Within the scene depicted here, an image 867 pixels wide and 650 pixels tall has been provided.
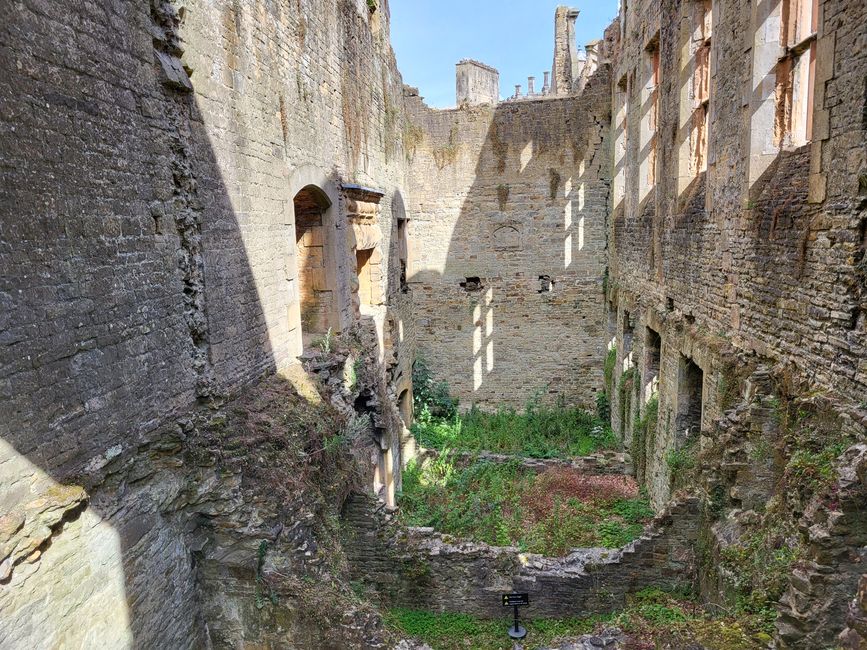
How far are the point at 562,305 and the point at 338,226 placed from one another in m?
6.93

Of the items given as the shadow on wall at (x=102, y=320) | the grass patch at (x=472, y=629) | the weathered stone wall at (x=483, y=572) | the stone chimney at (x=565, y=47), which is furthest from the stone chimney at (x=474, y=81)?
the grass patch at (x=472, y=629)

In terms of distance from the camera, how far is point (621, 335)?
1162 cm

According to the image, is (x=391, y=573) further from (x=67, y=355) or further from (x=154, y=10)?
(x=154, y=10)

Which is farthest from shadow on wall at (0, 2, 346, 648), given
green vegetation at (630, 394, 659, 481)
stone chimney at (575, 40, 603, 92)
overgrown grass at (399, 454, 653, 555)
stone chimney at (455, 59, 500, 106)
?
stone chimney at (455, 59, 500, 106)

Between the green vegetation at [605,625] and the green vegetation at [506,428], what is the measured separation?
4.78 m

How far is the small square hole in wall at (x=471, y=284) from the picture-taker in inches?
542

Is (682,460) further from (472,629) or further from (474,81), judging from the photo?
(474,81)

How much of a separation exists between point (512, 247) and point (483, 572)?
8.32 meters

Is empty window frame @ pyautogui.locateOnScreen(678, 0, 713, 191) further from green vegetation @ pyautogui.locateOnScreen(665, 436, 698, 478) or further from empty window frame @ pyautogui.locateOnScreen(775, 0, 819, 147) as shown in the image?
green vegetation @ pyautogui.locateOnScreen(665, 436, 698, 478)

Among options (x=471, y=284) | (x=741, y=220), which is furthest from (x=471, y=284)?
(x=741, y=220)

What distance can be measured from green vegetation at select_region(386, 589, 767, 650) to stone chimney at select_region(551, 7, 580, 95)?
21.0 meters

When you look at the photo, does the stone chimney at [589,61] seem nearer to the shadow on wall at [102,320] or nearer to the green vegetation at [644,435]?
the green vegetation at [644,435]

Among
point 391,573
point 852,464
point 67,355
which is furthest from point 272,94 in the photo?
point 852,464

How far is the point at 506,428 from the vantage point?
12.9 metres
